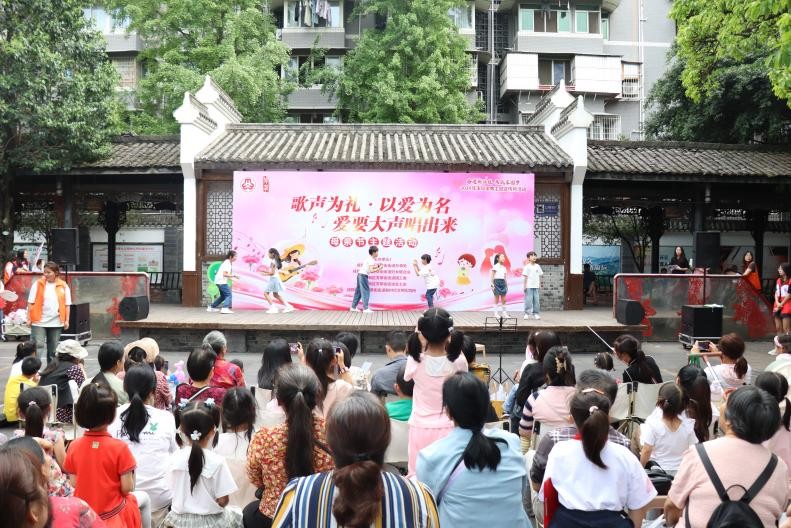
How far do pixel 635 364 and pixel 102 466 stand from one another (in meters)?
4.47

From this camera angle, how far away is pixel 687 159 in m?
16.8

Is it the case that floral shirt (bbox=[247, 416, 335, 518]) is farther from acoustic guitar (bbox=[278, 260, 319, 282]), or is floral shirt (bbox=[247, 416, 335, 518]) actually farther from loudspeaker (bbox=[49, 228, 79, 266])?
acoustic guitar (bbox=[278, 260, 319, 282])

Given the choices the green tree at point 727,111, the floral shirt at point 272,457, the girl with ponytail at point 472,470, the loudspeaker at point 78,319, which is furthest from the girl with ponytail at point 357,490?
the green tree at point 727,111

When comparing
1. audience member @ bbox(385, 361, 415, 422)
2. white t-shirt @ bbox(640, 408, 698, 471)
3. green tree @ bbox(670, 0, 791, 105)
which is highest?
green tree @ bbox(670, 0, 791, 105)

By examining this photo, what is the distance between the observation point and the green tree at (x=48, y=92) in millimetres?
14055

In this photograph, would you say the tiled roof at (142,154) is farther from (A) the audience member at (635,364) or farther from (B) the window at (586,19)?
(B) the window at (586,19)

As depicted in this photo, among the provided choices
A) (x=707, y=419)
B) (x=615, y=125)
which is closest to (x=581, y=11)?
(x=615, y=125)

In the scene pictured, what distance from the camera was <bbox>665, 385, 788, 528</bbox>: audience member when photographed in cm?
279

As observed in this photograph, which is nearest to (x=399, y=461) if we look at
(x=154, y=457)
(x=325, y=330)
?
(x=154, y=457)

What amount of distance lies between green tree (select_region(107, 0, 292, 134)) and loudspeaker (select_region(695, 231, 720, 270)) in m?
12.5

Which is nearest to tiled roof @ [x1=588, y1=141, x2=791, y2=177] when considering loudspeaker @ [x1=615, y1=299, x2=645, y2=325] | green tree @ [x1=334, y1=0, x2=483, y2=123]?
loudspeaker @ [x1=615, y1=299, x2=645, y2=325]

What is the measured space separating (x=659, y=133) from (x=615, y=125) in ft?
21.4

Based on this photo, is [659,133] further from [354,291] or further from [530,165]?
[354,291]

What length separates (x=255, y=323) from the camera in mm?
12367
